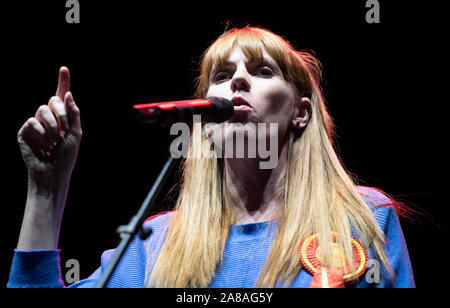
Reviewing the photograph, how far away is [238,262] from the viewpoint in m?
1.58

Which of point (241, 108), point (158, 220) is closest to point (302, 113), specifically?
point (241, 108)

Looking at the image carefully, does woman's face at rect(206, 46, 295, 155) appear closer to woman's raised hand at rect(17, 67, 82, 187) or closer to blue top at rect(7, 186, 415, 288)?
blue top at rect(7, 186, 415, 288)

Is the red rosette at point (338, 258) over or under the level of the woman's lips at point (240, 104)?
under

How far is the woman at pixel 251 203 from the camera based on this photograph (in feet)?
4.82

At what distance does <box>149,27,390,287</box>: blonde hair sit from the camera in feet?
5.02

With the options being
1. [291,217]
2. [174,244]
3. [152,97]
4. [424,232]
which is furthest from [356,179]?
[152,97]

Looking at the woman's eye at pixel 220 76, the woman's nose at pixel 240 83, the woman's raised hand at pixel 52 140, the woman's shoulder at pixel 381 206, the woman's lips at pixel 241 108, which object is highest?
the woman's eye at pixel 220 76

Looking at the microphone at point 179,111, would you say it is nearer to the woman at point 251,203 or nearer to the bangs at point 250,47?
the woman at point 251,203

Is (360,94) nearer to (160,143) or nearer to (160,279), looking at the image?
(160,143)

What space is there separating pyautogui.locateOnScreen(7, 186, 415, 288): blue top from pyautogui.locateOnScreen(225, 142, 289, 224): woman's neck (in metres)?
0.10

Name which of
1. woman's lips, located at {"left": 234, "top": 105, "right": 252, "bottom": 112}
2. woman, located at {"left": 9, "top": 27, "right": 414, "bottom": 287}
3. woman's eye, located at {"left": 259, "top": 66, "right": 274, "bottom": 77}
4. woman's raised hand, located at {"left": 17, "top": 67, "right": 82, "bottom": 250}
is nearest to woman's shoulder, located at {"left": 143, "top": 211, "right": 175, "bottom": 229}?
woman, located at {"left": 9, "top": 27, "right": 414, "bottom": 287}

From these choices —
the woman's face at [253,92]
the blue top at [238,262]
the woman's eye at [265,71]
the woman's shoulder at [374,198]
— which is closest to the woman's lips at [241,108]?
the woman's face at [253,92]

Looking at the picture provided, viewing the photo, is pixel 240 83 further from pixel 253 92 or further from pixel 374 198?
pixel 374 198

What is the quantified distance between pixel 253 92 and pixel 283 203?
0.46 meters
